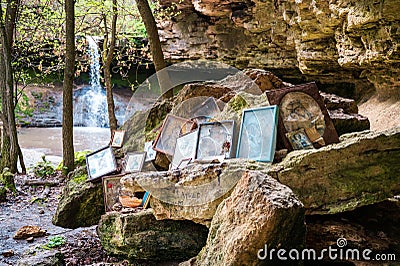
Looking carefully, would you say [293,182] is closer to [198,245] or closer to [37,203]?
[198,245]

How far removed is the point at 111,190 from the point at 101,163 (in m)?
0.53

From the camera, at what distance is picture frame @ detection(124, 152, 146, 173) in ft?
14.4

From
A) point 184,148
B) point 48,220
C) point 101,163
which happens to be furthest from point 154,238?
point 48,220

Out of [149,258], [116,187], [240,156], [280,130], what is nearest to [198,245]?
[149,258]

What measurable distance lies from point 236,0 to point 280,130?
793cm

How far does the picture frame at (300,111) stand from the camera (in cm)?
329

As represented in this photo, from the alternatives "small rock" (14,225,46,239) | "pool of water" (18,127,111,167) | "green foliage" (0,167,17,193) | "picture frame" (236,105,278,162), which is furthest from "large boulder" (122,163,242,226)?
"pool of water" (18,127,111,167)

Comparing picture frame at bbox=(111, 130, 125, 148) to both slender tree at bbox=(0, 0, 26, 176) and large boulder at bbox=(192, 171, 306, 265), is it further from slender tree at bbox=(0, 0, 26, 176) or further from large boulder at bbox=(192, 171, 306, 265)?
large boulder at bbox=(192, 171, 306, 265)

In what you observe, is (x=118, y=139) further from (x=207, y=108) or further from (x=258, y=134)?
(x=258, y=134)

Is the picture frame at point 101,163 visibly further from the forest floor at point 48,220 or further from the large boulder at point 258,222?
the large boulder at point 258,222

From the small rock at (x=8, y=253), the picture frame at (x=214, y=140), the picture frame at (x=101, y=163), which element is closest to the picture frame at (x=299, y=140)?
the picture frame at (x=214, y=140)

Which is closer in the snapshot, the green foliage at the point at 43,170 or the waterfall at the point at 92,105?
the green foliage at the point at 43,170

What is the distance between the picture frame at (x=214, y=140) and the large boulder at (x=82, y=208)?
1.53 metres

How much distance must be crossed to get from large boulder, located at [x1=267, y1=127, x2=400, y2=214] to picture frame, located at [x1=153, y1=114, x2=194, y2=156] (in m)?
1.65
